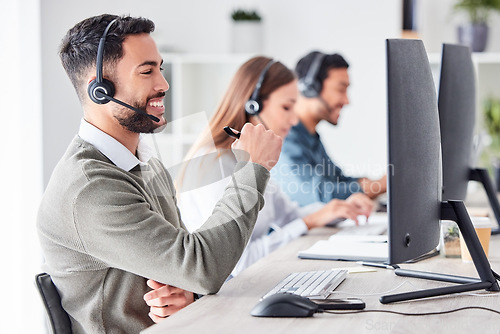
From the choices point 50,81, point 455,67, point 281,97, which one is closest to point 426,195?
point 455,67

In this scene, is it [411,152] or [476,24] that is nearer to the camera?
[411,152]

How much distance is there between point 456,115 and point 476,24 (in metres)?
2.10

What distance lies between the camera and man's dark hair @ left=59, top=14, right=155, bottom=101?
129cm

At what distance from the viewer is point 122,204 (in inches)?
46.6

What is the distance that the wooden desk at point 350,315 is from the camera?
1.02 m

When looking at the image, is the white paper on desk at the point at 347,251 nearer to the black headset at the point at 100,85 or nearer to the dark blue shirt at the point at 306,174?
the black headset at the point at 100,85

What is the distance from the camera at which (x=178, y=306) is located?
1.28 metres

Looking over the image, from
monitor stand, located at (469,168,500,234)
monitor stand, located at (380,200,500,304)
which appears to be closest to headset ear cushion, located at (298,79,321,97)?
monitor stand, located at (469,168,500,234)

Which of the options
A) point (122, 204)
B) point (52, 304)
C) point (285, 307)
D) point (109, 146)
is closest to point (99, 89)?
point (109, 146)

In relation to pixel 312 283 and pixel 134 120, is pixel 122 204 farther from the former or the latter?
pixel 312 283

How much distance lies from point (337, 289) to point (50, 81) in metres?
1.56

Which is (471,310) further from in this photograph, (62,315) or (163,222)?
(62,315)

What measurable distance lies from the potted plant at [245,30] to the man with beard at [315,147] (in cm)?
61

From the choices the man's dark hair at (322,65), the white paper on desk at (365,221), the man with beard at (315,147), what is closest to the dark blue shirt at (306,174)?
the man with beard at (315,147)
